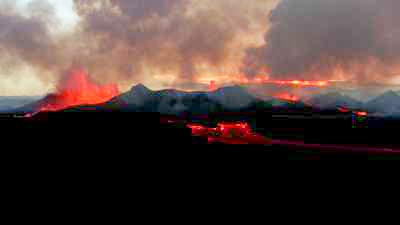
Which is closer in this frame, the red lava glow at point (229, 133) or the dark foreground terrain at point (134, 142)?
the dark foreground terrain at point (134, 142)

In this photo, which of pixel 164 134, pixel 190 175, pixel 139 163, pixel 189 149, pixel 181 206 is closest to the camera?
pixel 181 206

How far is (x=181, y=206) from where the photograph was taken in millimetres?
18438

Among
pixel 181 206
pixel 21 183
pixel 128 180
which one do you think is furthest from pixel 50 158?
pixel 181 206

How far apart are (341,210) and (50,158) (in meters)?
21.0

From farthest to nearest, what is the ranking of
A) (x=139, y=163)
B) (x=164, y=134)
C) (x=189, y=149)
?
(x=164, y=134), (x=189, y=149), (x=139, y=163)

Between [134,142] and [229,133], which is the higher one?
[134,142]

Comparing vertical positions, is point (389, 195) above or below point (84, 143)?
below

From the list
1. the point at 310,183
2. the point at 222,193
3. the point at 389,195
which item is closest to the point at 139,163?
the point at 222,193

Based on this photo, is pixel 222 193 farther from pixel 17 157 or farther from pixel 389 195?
pixel 17 157

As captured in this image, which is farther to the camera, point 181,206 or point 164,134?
point 164,134

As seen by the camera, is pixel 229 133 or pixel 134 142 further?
pixel 229 133

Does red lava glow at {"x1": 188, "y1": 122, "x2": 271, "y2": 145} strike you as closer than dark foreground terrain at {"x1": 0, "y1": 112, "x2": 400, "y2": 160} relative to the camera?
No

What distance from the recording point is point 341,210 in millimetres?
18438

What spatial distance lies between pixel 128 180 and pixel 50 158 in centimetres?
913
